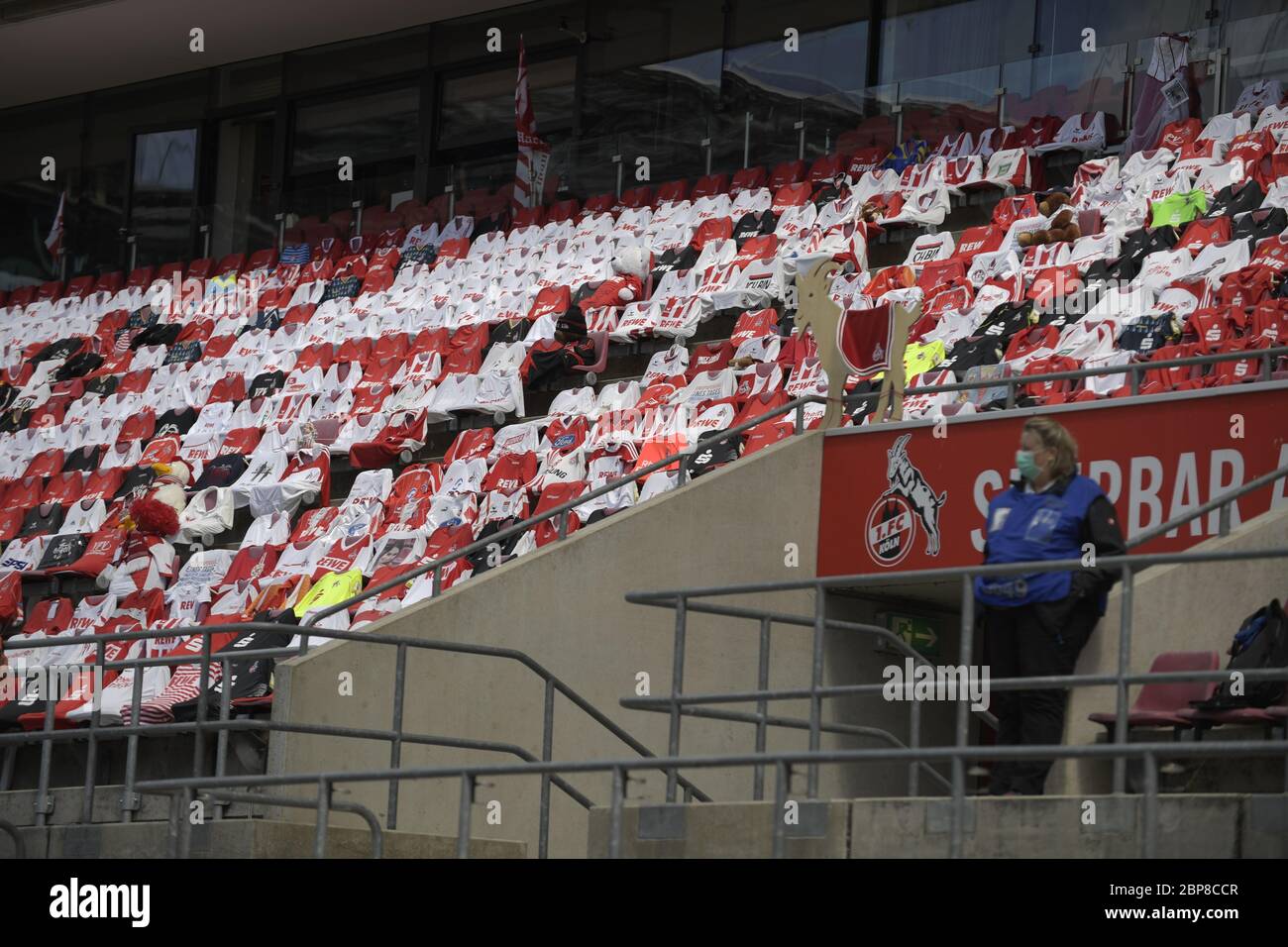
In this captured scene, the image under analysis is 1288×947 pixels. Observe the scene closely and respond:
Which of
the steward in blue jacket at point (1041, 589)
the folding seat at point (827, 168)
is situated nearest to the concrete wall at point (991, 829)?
the steward in blue jacket at point (1041, 589)

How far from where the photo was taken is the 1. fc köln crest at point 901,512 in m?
11.1

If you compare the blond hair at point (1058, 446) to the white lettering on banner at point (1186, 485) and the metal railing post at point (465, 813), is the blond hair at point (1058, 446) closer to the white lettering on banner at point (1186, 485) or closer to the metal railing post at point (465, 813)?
the metal railing post at point (465, 813)

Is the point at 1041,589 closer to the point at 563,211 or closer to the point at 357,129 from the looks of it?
the point at 563,211

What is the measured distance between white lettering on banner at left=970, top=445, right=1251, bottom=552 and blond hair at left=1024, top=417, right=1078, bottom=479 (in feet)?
7.68

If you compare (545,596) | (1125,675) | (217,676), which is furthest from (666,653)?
(1125,675)

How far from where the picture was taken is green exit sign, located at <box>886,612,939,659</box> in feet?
39.8

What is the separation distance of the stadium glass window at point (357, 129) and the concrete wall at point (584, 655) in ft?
40.5

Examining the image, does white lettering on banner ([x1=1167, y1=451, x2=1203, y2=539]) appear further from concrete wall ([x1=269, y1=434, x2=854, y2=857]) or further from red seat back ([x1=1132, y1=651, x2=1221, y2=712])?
concrete wall ([x1=269, y1=434, x2=854, y2=857])

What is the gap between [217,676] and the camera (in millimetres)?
11328

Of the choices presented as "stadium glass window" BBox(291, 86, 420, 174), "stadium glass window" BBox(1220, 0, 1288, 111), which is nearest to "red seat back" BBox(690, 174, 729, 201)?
"stadium glass window" BBox(1220, 0, 1288, 111)
